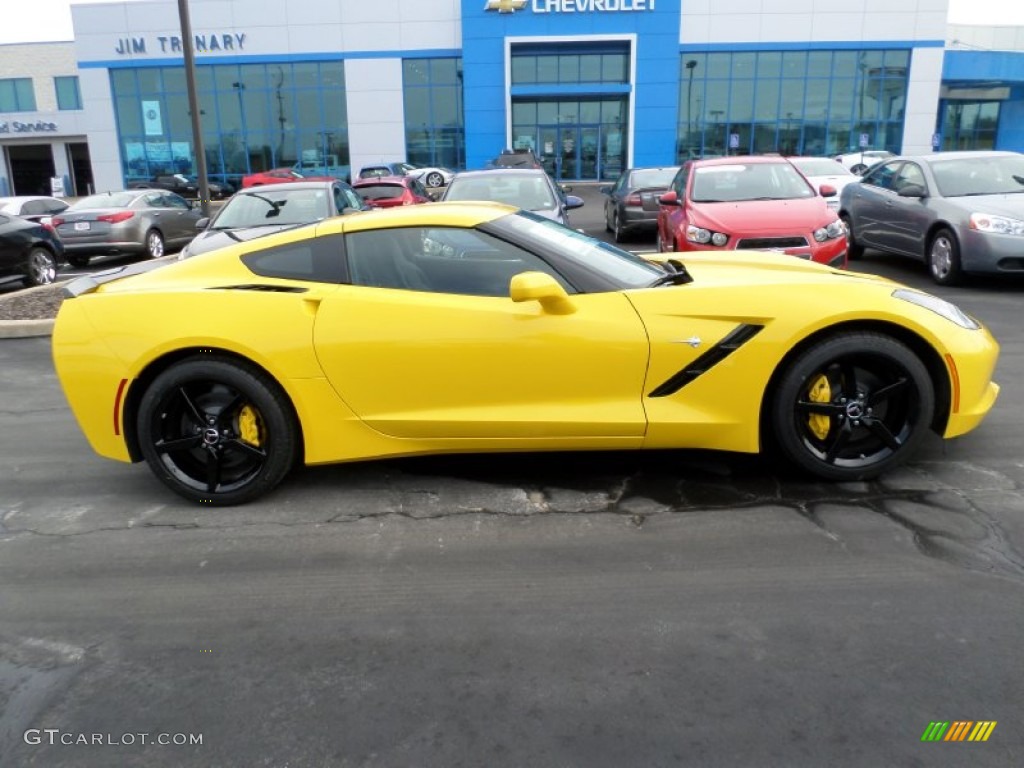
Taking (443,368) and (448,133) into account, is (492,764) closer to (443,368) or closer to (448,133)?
(443,368)

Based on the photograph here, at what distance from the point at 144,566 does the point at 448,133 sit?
120ft

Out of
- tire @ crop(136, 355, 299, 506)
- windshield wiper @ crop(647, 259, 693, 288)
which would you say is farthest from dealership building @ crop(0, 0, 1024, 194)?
tire @ crop(136, 355, 299, 506)

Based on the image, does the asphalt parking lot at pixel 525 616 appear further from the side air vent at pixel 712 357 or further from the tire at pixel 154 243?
the tire at pixel 154 243

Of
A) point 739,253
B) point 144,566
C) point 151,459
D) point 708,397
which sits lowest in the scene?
point 144,566

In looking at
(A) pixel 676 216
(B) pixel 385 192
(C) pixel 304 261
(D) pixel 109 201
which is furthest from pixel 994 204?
(D) pixel 109 201

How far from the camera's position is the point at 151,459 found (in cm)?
385

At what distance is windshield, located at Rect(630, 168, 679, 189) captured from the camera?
596 inches

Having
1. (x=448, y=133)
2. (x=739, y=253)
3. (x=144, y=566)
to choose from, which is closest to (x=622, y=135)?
(x=448, y=133)

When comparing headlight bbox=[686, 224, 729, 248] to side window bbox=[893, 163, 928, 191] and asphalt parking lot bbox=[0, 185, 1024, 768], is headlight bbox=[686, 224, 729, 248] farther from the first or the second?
asphalt parking lot bbox=[0, 185, 1024, 768]

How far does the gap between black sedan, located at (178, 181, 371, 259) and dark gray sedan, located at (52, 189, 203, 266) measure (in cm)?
489

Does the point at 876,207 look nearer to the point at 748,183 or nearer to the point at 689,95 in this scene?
the point at 748,183

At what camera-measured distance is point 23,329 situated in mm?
8234

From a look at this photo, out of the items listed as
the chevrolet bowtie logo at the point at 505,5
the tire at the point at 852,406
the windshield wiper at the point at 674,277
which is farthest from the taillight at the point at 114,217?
the chevrolet bowtie logo at the point at 505,5

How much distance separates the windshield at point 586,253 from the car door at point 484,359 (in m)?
0.13
